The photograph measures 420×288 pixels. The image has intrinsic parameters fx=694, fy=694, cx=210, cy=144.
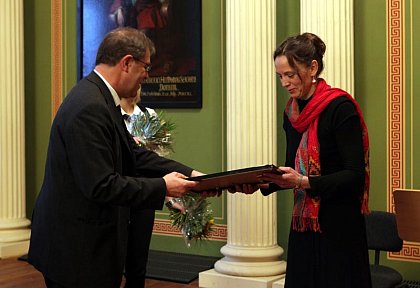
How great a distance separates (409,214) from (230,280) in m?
3.06

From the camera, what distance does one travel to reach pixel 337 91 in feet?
10.6

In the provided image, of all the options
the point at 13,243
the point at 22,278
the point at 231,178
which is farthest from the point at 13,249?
the point at 231,178

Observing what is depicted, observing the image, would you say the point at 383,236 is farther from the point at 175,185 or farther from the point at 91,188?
the point at 91,188

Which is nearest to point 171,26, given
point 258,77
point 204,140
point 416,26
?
point 204,140

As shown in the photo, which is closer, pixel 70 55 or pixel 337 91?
pixel 337 91

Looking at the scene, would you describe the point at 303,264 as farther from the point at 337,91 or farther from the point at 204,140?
the point at 204,140

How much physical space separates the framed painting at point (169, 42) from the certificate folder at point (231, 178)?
3914mm

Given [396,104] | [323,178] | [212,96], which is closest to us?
[323,178]

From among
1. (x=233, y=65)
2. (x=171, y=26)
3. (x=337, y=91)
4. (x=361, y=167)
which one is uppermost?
(x=171, y=26)

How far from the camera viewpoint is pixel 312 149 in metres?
3.23

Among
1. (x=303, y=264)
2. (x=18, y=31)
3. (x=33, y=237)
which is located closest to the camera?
(x=33, y=237)

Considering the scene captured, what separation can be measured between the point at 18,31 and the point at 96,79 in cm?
534

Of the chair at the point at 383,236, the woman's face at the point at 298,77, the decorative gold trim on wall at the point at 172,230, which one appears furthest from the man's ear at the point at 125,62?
the decorative gold trim on wall at the point at 172,230

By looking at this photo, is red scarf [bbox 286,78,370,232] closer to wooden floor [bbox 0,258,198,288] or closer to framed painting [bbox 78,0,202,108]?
wooden floor [bbox 0,258,198,288]
